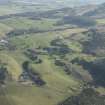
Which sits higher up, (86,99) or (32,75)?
(32,75)

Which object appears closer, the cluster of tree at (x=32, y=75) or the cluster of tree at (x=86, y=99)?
the cluster of tree at (x=86, y=99)

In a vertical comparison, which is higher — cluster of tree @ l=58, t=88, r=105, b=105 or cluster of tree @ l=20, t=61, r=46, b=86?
cluster of tree @ l=20, t=61, r=46, b=86

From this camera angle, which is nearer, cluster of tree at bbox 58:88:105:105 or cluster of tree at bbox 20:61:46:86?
cluster of tree at bbox 58:88:105:105

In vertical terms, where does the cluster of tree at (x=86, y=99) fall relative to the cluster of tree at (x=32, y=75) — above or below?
below

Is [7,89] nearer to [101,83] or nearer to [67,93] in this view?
[67,93]
